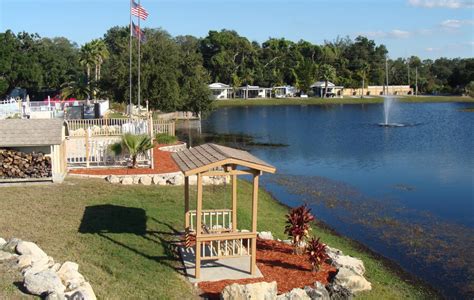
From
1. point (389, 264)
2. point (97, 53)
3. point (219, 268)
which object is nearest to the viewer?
point (219, 268)

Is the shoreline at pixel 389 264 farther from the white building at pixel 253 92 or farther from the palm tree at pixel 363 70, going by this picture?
the palm tree at pixel 363 70

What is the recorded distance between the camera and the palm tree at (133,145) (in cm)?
2223

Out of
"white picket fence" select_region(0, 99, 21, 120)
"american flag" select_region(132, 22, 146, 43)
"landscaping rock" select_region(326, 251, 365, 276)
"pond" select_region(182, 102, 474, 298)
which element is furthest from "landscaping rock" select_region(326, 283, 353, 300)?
"white picket fence" select_region(0, 99, 21, 120)

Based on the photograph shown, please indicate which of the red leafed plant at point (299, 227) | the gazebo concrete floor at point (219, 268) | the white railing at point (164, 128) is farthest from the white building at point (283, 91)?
the gazebo concrete floor at point (219, 268)

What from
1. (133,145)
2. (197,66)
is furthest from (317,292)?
(197,66)

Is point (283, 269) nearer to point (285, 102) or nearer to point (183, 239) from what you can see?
point (183, 239)

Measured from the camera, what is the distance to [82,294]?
26.9 ft

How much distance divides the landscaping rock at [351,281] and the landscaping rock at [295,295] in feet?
3.53

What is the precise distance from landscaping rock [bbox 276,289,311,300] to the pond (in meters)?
4.96

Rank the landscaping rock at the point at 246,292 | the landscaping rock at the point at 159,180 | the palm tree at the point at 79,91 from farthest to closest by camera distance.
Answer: the palm tree at the point at 79,91
the landscaping rock at the point at 159,180
the landscaping rock at the point at 246,292

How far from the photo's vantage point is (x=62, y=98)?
6188 cm

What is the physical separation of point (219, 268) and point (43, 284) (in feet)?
12.7

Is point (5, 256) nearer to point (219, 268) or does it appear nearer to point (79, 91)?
point (219, 268)

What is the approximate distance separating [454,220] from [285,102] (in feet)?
291
